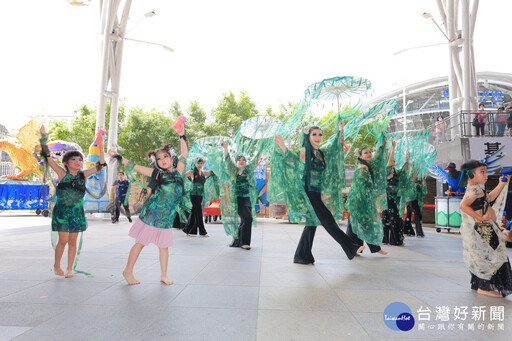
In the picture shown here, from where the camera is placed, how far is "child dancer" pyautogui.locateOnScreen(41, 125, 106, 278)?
13.3 ft

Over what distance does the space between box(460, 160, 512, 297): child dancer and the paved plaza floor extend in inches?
8.2

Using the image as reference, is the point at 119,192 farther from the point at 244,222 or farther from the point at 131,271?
the point at 131,271

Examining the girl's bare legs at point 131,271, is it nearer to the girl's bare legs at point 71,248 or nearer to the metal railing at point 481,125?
the girl's bare legs at point 71,248

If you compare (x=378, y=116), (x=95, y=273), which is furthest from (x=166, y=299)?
(x=378, y=116)

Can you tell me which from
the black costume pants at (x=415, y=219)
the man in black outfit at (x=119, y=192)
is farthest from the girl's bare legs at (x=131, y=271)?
the black costume pants at (x=415, y=219)

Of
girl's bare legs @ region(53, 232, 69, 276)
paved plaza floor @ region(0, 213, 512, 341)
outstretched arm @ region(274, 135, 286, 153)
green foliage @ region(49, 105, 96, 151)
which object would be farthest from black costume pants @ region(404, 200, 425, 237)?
green foliage @ region(49, 105, 96, 151)

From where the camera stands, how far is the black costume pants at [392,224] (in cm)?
769

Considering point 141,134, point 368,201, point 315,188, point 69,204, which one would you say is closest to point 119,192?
point 69,204

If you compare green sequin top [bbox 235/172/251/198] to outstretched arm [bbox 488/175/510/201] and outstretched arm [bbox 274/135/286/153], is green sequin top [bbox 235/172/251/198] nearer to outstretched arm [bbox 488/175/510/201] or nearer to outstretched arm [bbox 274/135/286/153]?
outstretched arm [bbox 274/135/286/153]

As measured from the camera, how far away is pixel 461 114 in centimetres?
1247

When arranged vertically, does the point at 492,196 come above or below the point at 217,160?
below

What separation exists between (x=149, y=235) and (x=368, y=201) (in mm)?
3375

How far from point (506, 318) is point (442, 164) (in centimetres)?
1121

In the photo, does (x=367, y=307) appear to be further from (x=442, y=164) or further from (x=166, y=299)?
(x=442, y=164)
